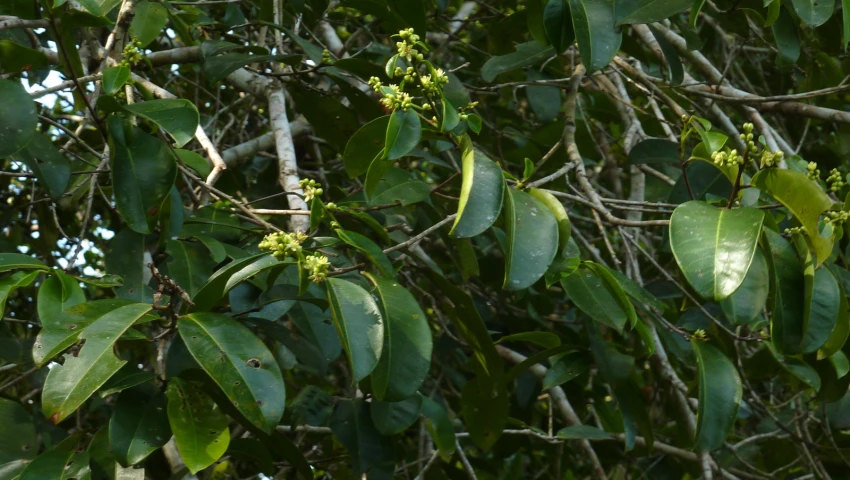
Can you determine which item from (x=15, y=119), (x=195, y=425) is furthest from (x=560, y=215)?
(x=15, y=119)

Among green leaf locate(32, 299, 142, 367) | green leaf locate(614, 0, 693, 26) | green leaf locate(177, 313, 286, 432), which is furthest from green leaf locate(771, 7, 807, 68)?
green leaf locate(32, 299, 142, 367)

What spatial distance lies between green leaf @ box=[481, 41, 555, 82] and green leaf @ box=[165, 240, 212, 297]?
722mm

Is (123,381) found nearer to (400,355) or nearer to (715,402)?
(400,355)

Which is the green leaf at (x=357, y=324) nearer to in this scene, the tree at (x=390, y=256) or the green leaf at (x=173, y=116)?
the tree at (x=390, y=256)

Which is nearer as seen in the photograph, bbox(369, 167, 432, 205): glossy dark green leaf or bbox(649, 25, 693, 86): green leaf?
bbox(369, 167, 432, 205): glossy dark green leaf

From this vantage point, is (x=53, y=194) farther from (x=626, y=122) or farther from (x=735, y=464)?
(x=735, y=464)

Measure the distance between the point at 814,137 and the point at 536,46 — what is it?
5.19 ft

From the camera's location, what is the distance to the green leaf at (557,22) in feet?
4.94

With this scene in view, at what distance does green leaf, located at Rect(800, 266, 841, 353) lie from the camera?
1.21 m

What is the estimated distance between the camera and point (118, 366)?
3.45ft

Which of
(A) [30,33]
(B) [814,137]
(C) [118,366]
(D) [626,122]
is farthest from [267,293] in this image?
(B) [814,137]

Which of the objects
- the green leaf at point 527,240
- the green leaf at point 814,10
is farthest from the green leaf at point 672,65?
the green leaf at point 527,240

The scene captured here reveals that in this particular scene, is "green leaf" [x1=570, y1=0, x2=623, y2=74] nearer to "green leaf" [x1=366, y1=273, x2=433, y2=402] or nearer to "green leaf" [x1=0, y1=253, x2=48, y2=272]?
"green leaf" [x1=366, y1=273, x2=433, y2=402]

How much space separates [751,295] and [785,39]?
2.54 ft
